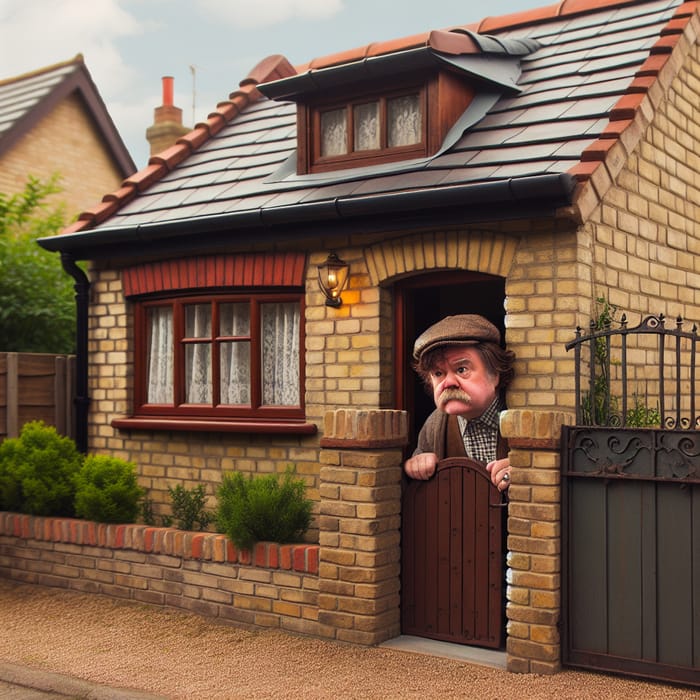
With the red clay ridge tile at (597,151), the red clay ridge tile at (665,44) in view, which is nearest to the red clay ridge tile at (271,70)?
the red clay ridge tile at (665,44)

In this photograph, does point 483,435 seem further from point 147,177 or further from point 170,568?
point 147,177

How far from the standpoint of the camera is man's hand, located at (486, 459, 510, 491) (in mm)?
6152

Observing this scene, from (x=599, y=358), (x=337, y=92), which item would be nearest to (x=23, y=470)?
(x=337, y=92)

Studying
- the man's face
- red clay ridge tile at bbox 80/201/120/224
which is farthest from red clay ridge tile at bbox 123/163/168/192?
the man's face

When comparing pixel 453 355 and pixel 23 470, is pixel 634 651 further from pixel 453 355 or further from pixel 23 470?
pixel 23 470

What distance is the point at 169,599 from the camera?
7.49 meters

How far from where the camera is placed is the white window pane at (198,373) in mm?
9133

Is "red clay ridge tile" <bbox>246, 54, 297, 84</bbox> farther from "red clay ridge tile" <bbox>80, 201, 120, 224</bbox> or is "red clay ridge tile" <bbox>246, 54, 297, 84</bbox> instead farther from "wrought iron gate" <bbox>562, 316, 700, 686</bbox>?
"wrought iron gate" <bbox>562, 316, 700, 686</bbox>

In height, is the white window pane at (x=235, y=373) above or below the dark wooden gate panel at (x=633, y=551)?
above

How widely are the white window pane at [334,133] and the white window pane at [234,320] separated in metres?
1.61

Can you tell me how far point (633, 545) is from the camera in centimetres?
556

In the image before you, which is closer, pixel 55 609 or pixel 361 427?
pixel 361 427

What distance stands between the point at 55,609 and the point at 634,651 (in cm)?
456

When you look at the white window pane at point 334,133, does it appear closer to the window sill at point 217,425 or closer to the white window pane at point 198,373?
the white window pane at point 198,373
